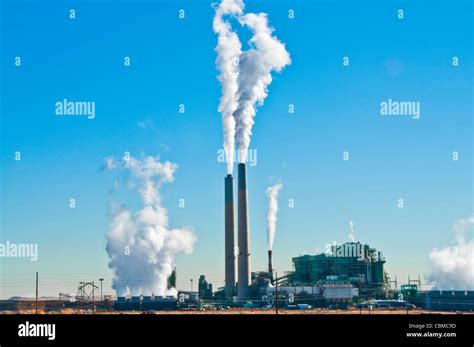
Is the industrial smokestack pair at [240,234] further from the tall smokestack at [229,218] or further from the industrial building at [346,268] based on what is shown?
the industrial building at [346,268]

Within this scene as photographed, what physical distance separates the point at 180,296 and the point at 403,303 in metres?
35.2

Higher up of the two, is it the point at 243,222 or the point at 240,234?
the point at 243,222

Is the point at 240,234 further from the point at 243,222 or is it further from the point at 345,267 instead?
the point at 345,267

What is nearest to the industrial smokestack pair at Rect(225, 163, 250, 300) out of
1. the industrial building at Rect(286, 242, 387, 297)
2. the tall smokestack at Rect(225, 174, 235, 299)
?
the tall smokestack at Rect(225, 174, 235, 299)

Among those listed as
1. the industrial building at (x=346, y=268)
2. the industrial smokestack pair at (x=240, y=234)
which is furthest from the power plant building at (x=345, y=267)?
the industrial smokestack pair at (x=240, y=234)

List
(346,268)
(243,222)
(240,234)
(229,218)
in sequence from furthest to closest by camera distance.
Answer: (346,268)
(229,218)
(240,234)
(243,222)

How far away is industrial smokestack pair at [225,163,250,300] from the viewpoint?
328 ft

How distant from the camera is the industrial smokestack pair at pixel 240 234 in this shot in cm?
9988

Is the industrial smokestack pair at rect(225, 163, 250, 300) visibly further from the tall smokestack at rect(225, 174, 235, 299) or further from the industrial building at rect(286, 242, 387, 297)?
the industrial building at rect(286, 242, 387, 297)

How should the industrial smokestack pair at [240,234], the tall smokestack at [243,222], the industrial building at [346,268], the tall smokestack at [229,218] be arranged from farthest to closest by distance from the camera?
Result: the industrial building at [346,268], the tall smokestack at [229,218], the industrial smokestack pair at [240,234], the tall smokestack at [243,222]

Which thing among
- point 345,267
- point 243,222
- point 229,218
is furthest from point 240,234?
point 345,267

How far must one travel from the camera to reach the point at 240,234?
100375 mm

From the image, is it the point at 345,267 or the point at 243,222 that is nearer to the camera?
the point at 243,222
